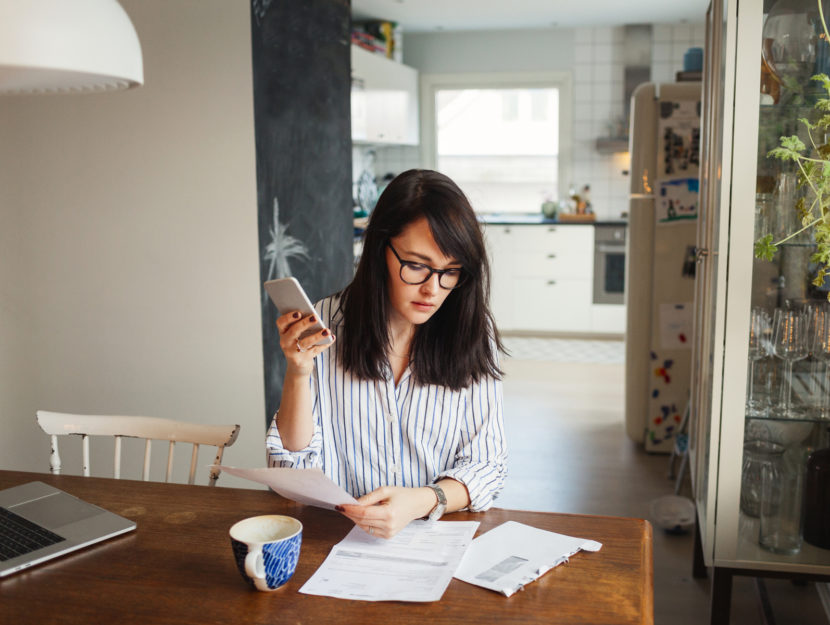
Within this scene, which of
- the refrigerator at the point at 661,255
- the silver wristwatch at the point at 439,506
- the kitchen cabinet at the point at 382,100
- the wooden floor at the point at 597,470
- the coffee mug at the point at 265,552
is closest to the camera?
the coffee mug at the point at 265,552

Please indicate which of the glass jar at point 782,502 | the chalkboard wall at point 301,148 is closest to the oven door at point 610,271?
the chalkboard wall at point 301,148

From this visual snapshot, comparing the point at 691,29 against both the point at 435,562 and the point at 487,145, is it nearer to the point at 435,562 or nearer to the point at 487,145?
the point at 487,145

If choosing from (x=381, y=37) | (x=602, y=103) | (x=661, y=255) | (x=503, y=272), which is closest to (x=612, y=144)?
(x=602, y=103)

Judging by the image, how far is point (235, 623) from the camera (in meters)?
0.99

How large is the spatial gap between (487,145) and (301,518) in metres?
6.32

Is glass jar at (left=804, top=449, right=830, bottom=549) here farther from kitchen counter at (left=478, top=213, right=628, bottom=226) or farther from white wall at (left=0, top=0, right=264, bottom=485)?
kitchen counter at (left=478, top=213, right=628, bottom=226)

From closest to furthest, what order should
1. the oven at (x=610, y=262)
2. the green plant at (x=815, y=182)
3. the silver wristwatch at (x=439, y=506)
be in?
the silver wristwatch at (x=439, y=506)
the green plant at (x=815, y=182)
the oven at (x=610, y=262)

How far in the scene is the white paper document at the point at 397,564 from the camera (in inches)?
41.8

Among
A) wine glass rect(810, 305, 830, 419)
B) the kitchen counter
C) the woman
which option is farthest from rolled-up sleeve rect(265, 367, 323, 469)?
the kitchen counter

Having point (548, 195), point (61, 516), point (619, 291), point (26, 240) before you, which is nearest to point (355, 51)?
point (548, 195)

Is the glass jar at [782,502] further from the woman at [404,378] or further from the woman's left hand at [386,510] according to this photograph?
the woman's left hand at [386,510]

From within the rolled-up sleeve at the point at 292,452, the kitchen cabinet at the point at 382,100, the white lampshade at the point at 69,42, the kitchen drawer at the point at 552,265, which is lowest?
the rolled-up sleeve at the point at 292,452

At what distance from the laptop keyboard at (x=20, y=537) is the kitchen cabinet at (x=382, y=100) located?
468 cm

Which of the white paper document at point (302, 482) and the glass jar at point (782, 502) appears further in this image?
the glass jar at point (782, 502)
